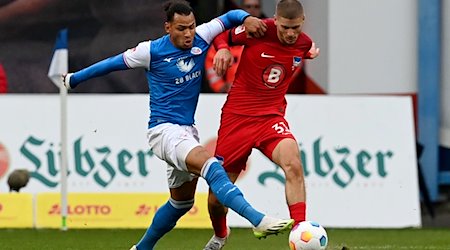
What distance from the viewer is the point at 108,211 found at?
13859mm

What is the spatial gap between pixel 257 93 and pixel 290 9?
29.0 inches

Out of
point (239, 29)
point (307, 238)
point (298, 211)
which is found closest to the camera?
point (307, 238)

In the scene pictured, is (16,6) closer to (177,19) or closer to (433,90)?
(433,90)

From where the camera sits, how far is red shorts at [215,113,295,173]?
32.6ft

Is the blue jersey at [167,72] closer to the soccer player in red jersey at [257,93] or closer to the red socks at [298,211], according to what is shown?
the soccer player in red jersey at [257,93]

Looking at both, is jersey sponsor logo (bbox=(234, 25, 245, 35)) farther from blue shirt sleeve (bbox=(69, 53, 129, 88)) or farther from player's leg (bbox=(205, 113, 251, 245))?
blue shirt sleeve (bbox=(69, 53, 129, 88))

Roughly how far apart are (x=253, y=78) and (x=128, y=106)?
434cm

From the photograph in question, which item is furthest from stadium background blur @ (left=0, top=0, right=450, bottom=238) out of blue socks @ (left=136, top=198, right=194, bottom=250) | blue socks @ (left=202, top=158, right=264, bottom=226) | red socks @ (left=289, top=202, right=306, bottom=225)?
blue socks @ (left=202, top=158, right=264, bottom=226)

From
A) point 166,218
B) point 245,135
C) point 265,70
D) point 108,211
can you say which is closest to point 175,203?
point 166,218

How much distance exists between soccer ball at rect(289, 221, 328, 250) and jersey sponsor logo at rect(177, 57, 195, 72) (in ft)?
5.09

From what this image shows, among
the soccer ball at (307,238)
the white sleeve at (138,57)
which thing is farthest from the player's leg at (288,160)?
the white sleeve at (138,57)

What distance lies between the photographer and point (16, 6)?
15805mm

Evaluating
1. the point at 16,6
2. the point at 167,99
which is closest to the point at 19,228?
the point at 16,6

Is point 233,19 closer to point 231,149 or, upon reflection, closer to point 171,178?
point 231,149
